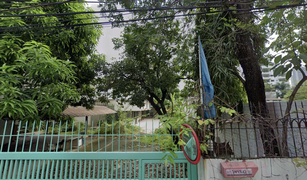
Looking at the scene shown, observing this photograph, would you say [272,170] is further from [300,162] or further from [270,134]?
[270,134]

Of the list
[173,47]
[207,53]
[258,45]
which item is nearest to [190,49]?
[173,47]

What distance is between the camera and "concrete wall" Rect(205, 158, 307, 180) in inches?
99.7

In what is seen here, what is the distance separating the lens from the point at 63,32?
6262 millimetres

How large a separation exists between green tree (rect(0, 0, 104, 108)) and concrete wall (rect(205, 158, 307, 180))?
15.3 feet

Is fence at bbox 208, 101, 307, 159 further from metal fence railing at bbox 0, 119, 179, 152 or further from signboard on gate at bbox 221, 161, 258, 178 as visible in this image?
metal fence railing at bbox 0, 119, 179, 152

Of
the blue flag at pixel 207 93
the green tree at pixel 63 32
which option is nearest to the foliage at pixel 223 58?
the blue flag at pixel 207 93

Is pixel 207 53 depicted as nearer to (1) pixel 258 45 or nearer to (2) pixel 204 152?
(1) pixel 258 45

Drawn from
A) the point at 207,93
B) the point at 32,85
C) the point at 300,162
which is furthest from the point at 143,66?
the point at 300,162

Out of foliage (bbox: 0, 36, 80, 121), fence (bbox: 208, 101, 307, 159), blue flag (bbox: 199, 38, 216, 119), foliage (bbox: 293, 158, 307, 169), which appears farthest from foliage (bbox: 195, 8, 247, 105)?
foliage (bbox: 0, 36, 80, 121)

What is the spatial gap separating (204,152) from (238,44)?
11.0ft

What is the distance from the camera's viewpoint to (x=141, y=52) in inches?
269

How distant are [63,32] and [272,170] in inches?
293

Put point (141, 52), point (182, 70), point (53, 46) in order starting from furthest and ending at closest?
point (182, 70) < point (141, 52) < point (53, 46)

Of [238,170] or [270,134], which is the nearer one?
[238,170]
